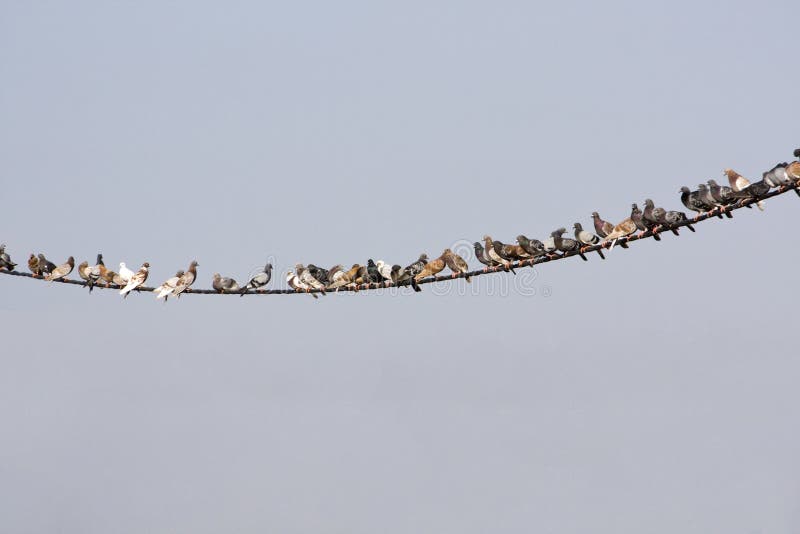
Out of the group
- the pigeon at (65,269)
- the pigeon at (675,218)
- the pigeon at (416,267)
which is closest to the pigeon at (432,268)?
the pigeon at (416,267)

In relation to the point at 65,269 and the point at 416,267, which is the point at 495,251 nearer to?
the point at 416,267

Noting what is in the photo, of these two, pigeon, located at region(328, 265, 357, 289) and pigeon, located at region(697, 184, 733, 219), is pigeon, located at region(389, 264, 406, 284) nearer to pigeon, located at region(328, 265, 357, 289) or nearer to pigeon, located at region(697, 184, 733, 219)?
pigeon, located at region(328, 265, 357, 289)

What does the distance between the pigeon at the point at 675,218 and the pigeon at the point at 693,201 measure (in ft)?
2.89

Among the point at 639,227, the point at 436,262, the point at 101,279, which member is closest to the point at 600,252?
the point at 639,227

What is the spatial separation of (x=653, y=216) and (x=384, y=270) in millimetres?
8387

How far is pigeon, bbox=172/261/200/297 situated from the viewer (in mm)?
40719

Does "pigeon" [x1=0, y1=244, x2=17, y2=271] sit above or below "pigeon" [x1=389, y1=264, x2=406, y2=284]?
above

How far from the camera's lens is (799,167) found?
31.1 metres

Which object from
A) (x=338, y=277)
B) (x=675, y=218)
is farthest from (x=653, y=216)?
(x=338, y=277)

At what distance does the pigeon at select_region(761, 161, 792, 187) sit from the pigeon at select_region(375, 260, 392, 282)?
1004 centimetres

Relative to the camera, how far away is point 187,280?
4225 cm

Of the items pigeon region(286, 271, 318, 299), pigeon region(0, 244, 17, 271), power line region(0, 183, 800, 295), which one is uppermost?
pigeon region(0, 244, 17, 271)

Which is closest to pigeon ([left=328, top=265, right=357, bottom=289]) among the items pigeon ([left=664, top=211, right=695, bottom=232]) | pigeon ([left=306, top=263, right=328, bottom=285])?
pigeon ([left=306, top=263, right=328, bottom=285])

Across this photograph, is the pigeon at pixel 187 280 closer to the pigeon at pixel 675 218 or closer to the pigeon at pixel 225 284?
the pigeon at pixel 225 284
